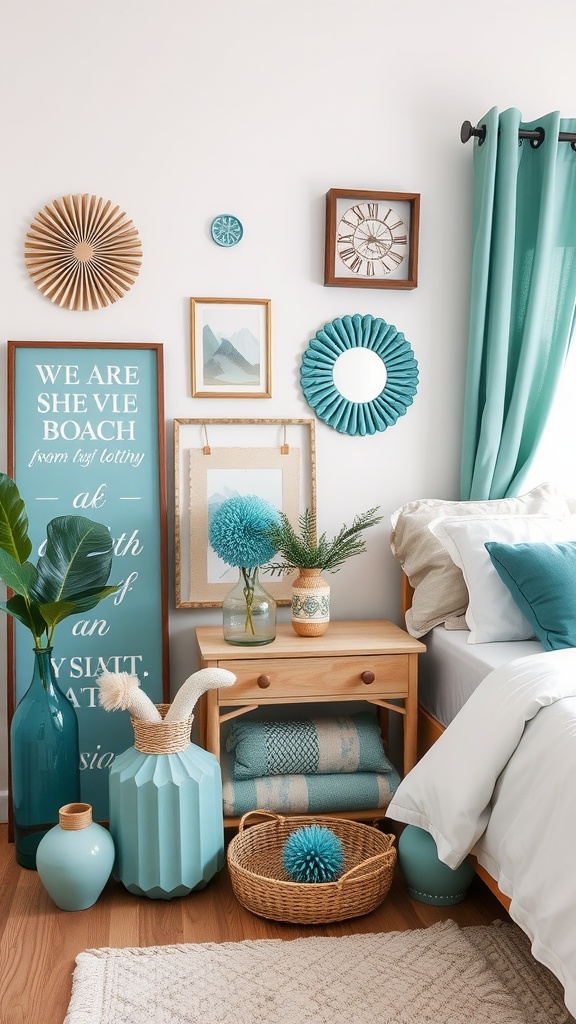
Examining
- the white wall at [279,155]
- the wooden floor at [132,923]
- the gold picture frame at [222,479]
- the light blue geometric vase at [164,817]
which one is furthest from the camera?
the gold picture frame at [222,479]

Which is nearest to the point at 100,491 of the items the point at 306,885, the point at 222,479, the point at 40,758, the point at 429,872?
the point at 222,479

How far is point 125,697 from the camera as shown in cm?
A: 217

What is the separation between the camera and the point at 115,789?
2189mm

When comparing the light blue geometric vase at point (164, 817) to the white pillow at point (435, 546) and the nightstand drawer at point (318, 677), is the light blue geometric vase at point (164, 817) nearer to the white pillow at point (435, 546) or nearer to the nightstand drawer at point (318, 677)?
the nightstand drawer at point (318, 677)

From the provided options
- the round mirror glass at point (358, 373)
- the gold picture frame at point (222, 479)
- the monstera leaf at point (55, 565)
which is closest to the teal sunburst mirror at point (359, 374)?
the round mirror glass at point (358, 373)

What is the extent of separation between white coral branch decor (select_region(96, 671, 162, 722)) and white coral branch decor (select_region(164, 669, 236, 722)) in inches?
2.1

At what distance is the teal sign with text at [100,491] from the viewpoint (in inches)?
103

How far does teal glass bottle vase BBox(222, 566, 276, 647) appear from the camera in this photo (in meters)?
2.46

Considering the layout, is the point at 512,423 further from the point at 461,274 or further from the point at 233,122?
the point at 233,122

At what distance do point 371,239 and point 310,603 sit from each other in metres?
1.21

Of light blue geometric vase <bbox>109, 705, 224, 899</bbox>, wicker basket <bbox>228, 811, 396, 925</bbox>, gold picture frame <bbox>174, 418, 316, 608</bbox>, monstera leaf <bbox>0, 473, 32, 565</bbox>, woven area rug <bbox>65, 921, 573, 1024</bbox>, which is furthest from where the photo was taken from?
gold picture frame <bbox>174, 418, 316, 608</bbox>

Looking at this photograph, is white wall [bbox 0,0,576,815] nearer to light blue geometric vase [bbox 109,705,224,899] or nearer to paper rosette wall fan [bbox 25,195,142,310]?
paper rosette wall fan [bbox 25,195,142,310]

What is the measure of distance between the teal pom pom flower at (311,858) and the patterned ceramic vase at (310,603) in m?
0.61

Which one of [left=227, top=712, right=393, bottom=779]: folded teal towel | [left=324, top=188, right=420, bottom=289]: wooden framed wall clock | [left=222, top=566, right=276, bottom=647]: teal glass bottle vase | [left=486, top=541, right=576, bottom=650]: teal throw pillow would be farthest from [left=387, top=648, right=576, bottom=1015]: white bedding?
[left=324, top=188, right=420, bottom=289]: wooden framed wall clock
